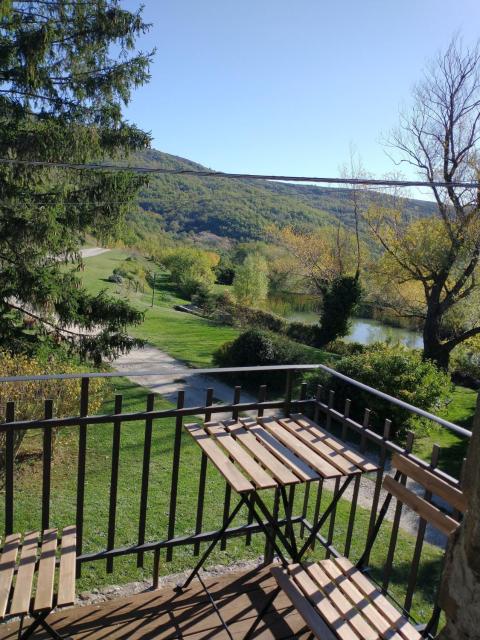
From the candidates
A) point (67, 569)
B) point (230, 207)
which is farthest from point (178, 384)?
point (230, 207)

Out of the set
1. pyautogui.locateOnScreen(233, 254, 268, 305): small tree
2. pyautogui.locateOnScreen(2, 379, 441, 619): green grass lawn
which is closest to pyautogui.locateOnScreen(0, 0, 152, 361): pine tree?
pyautogui.locateOnScreen(2, 379, 441, 619): green grass lawn

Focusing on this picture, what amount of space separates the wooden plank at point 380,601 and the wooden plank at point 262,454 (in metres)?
0.47

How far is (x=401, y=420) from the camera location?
9312 millimetres

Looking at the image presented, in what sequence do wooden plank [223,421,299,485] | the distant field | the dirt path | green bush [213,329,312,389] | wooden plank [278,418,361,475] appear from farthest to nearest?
the distant field, green bush [213,329,312,389], the dirt path, wooden plank [278,418,361,475], wooden plank [223,421,299,485]

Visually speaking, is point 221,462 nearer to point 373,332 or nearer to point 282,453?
point 282,453

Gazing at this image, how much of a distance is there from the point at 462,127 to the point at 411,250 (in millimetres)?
3922

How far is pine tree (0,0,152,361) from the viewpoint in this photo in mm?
9062

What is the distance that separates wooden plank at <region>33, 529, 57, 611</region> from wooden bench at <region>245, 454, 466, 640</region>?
958 mm

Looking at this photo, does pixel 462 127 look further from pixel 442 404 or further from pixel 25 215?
pixel 25 215

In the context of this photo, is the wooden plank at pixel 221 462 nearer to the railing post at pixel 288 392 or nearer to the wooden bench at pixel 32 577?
the railing post at pixel 288 392

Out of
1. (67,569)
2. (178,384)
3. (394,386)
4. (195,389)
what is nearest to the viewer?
(67,569)

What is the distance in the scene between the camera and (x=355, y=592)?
2275 millimetres

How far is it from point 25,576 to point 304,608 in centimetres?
116

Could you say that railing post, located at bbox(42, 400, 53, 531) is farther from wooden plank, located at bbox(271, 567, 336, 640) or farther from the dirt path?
the dirt path
